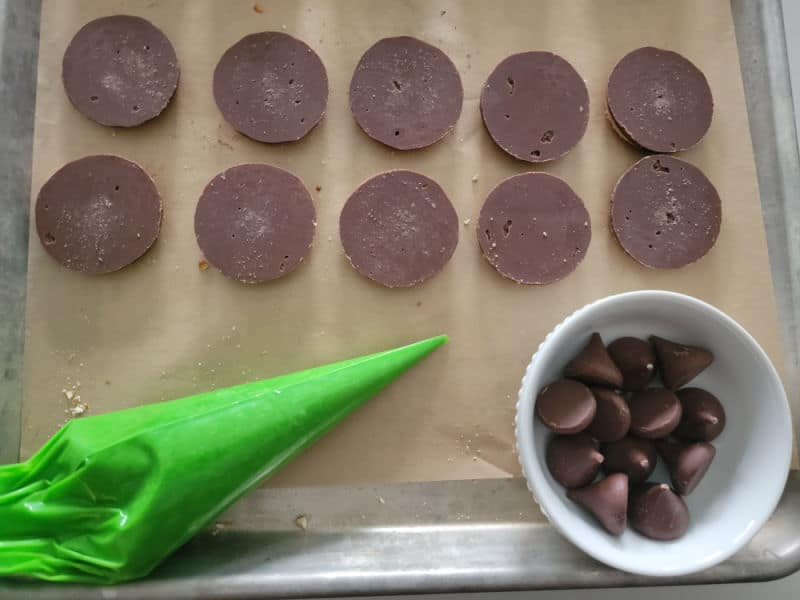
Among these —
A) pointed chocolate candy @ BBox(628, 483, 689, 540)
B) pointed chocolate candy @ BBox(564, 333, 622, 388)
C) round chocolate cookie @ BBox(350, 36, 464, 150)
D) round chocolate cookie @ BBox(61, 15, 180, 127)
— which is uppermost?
round chocolate cookie @ BBox(61, 15, 180, 127)

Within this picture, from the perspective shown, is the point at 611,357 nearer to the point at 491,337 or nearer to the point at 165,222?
the point at 491,337

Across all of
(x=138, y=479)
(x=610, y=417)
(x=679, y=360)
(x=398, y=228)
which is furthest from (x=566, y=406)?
(x=138, y=479)

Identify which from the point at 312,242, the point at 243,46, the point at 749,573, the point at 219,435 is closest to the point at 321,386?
the point at 219,435

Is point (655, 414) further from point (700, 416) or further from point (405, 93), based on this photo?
point (405, 93)

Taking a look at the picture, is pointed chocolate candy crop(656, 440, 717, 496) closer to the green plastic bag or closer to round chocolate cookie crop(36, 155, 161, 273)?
the green plastic bag

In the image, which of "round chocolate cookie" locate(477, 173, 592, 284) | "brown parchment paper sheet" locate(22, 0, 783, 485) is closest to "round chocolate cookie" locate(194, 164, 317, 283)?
"brown parchment paper sheet" locate(22, 0, 783, 485)

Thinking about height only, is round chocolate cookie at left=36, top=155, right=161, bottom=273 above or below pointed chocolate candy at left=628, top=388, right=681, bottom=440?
above

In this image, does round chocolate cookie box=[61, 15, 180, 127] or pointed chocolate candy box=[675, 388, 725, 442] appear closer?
pointed chocolate candy box=[675, 388, 725, 442]

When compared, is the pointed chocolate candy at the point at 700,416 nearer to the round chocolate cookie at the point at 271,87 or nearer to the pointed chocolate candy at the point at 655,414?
the pointed chocolate candy at the point at 655,414
